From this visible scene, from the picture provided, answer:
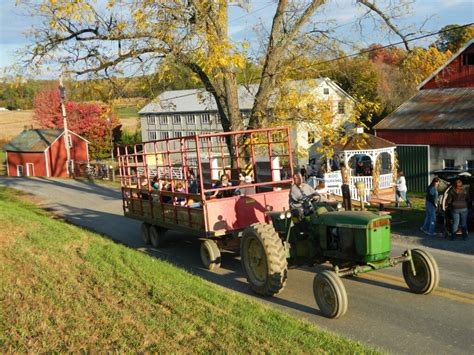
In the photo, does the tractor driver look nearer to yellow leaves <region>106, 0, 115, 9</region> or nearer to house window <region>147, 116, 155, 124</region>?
yellow leaves <region>106, 0, 115, 9</region>

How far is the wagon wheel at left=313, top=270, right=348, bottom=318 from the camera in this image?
8.12 m

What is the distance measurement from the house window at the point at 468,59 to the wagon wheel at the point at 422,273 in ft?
82.4

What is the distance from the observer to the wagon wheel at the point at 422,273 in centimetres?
889

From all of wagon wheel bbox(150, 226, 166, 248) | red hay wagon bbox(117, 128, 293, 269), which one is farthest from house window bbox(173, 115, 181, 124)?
wagon wheel bbox(150, 226, 166, 248)

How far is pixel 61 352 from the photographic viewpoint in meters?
6.34

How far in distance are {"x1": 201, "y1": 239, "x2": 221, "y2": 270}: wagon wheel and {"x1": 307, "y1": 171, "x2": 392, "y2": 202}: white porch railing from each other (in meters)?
13.0

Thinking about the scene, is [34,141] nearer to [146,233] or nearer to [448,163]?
[448,163]

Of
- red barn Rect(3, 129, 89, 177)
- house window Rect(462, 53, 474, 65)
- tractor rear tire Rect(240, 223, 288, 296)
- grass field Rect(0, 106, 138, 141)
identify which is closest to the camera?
tractor rear tire Rect(240, 223, 288, 296)

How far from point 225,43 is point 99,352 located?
9.69 m

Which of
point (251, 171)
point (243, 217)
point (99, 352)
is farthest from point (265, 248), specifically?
point (251, 171)

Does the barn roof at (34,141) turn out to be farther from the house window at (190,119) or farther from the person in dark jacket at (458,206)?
the person in dark jacket at (458,206)

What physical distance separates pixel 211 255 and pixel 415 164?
68.0ft

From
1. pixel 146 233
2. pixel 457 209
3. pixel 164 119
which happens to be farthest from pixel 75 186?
pixel 164 119

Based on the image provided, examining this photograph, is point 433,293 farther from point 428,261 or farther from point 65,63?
point 65,63
